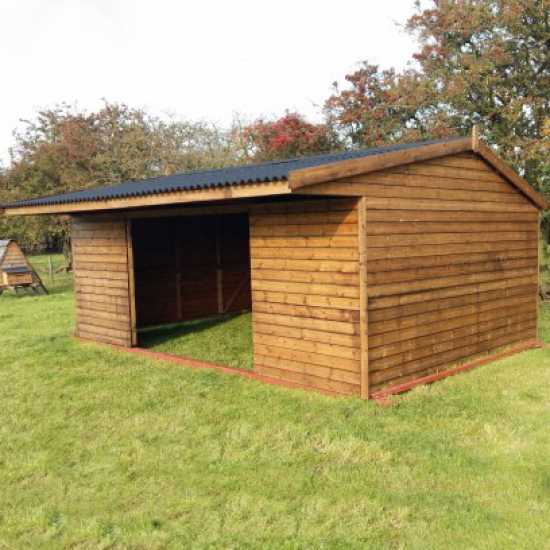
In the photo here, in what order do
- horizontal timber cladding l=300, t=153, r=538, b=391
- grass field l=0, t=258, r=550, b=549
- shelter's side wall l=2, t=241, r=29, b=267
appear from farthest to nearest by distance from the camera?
1. shelter's side wall l=2, t=241, r=29, b=267
2. horizontal timber cladding l=300, t=153, r=538, b=391
3. grass field l=0, t=258, r=550, b=549

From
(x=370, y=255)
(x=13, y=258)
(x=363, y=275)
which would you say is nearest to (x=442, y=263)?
(x=370, y=255)

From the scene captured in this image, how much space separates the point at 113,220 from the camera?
10.0 m

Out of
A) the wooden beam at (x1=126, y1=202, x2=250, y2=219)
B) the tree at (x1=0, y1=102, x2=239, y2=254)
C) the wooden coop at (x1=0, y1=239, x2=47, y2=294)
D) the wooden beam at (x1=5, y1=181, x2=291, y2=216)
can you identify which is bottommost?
the wooden coop at (x1=0, y1=239, x2=47, y2=294)

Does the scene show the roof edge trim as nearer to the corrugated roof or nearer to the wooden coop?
the corrugated roof

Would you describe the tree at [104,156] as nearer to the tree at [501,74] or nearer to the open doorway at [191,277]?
the open doorway at [191,277]

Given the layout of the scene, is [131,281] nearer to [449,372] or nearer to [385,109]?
[449,372]

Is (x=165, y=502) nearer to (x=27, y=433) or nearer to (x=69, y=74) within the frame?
(x=27, y=433)

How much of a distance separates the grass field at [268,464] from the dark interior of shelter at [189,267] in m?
4.81

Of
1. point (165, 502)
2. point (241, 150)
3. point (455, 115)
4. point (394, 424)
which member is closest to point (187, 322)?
point (394, 424)

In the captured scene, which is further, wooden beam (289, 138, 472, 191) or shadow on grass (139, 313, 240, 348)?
shadow on grass (139, 313, 240, 348)

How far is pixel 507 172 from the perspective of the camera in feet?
28.6

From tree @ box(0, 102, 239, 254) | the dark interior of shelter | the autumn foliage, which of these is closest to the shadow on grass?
the dark interior of shelter

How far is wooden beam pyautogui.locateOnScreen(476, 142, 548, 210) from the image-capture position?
825cm

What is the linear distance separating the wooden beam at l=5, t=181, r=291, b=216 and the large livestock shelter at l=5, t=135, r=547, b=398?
21 mm
